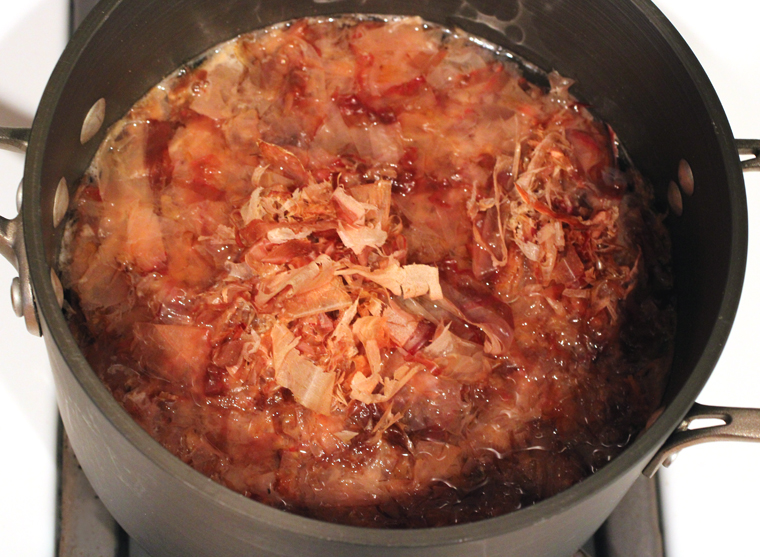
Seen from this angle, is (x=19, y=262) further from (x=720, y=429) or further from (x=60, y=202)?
(x=720, y=429)

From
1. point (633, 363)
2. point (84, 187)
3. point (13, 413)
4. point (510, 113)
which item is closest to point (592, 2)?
point (510, 113)

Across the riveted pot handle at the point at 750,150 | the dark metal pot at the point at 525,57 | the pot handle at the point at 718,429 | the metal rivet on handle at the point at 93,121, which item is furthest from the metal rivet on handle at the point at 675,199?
the metal rivet on handle at the point at 93,121

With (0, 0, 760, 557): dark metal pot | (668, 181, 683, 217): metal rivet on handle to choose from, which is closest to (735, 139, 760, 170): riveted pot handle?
(0, 0, 760, 557): dark metal pot

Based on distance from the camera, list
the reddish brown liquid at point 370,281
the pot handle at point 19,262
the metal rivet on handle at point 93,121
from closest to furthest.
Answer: the pot handle at point 19,262
the reddish brown liquid at point 370,281
the metal rivet on handle at point 93,121

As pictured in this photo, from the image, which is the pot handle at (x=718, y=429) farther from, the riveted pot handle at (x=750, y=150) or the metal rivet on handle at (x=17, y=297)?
the metal rivet on handle at (x=17, y=297)

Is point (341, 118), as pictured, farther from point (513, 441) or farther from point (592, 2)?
point (513, 441)

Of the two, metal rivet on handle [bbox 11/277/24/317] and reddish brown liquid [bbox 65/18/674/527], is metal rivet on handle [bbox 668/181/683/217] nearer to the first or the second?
reddish brown liquid [bbox 65/18/674/527]
